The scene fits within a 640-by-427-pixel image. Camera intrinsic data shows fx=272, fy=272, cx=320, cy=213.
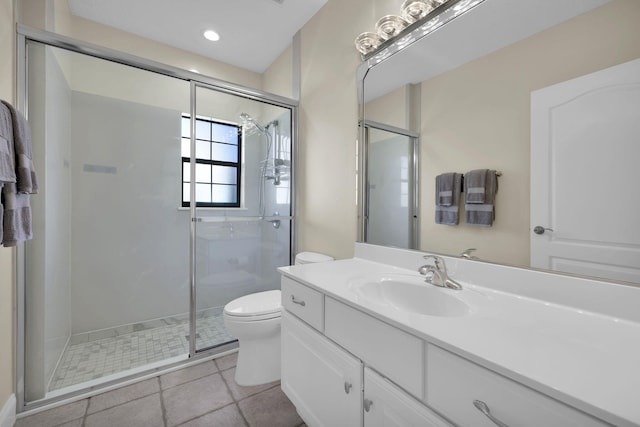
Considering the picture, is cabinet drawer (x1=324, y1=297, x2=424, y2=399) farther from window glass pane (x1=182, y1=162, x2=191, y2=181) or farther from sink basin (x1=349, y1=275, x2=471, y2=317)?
window glass pane (x1=182, y1=162, x2=191, y2=181)

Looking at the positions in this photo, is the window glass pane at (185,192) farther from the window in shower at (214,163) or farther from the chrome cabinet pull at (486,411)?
the chrome cabinet pull at (486,411)

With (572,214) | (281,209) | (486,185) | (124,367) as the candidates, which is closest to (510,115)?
(486,185)

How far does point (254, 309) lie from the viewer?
167 centimetres

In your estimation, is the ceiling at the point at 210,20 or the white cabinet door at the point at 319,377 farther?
the ceiling at the point at 210,20

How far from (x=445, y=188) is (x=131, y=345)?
247 centimetres

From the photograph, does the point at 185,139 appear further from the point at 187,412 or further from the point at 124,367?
the point at 187,412

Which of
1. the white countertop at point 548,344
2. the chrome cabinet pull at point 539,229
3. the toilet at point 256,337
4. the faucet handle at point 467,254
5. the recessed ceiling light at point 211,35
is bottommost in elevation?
the toilet at point 256,337

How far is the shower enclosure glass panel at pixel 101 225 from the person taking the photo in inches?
59.4

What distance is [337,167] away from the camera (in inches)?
77.4

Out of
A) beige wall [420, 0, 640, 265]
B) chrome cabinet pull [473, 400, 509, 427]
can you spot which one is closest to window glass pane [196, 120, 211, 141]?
beige wall [420, 0, 640, 265]

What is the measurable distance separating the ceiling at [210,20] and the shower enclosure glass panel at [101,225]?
2.21 ft

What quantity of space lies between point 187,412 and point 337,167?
5.57 feet

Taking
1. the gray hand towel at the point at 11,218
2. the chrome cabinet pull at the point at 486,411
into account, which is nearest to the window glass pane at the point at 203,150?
the gray hand towel at the point at 11,218

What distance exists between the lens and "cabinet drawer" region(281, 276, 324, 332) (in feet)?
3.60
